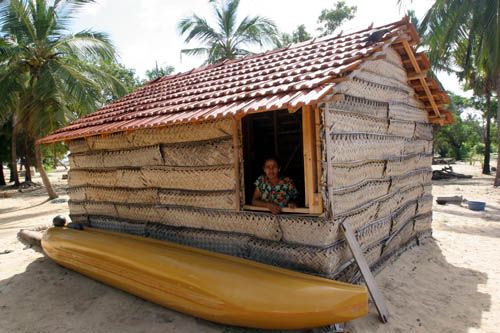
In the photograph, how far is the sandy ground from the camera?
14.2 feet

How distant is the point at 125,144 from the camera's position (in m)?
6.34

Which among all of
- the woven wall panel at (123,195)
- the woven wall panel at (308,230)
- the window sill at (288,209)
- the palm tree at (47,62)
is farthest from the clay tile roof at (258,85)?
the palm tree at (47,62)

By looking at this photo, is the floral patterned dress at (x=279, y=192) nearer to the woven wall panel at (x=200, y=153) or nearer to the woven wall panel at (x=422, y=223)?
the woven wall panel at (x=200, y=153)

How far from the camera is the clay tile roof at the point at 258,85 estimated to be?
12.9 ft

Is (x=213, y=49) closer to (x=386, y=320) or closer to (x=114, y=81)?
(x=114, y=81)

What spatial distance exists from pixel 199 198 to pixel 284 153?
2.31 m

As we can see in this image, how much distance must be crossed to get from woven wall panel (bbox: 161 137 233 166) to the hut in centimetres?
2

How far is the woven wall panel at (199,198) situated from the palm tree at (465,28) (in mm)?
12596

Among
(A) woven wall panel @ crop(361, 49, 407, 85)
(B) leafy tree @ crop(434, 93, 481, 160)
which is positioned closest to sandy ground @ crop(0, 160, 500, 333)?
(A) woven wall panel @ crop(361, 49, 407, 85)

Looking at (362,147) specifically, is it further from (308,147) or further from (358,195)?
(308,147)

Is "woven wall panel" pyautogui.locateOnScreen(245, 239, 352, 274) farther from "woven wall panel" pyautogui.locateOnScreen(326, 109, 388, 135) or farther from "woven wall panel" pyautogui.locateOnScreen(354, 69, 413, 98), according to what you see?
"woven wall panel" pyautogui.locateOnScreen(354, 69, 413, 98)

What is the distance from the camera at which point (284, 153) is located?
22.8 ft

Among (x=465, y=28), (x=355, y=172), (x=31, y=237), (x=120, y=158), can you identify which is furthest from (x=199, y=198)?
(x=465, y=28)

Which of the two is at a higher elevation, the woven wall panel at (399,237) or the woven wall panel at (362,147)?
the woven wall panel at (362,147)
